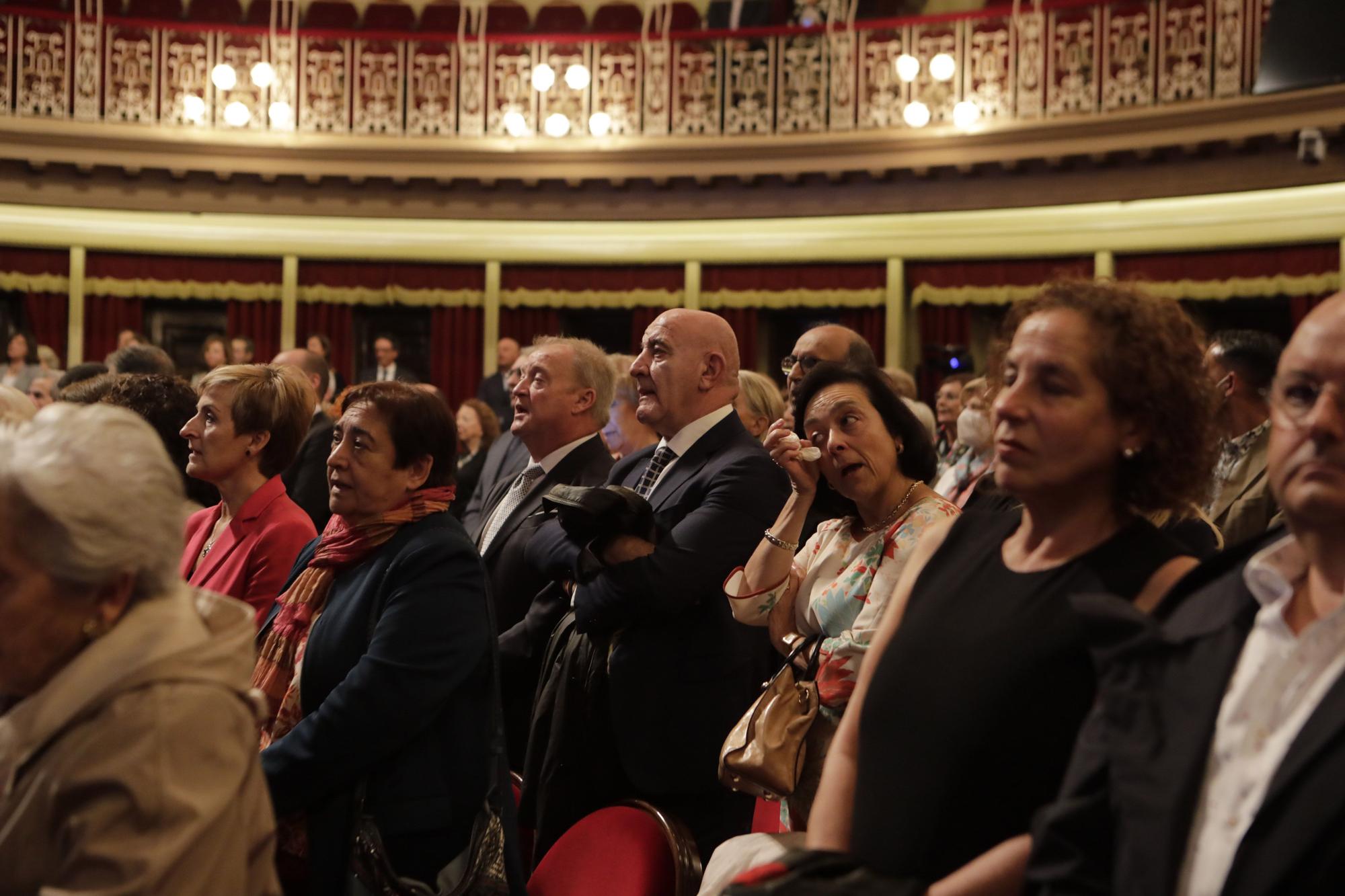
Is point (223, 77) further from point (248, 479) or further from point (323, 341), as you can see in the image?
point (248, 479)

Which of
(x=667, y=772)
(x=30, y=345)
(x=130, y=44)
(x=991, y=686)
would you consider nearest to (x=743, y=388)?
(x=667, y=772)

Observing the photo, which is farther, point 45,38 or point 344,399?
point 45,38

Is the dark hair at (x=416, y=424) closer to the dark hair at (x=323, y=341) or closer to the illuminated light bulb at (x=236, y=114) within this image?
the dark hair at (x=323, y=341)

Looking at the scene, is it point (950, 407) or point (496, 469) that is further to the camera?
point (950, 407)

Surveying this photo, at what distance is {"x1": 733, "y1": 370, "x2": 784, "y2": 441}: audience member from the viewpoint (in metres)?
4.13

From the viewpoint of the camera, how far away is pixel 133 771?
4.44 ft

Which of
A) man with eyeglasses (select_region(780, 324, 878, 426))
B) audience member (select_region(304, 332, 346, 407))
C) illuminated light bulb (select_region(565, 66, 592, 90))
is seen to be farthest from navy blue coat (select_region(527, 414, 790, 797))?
illuminated light bulb (select_region(565, 66, 592, 90))

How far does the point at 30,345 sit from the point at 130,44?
3392 millimetres

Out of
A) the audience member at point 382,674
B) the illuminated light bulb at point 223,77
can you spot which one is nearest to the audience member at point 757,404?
the audience member at point 382,674

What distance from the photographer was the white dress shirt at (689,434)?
313 centimetres

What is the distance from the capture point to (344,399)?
8.97ft

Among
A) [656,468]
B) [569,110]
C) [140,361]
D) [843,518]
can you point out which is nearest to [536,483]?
[656,468]

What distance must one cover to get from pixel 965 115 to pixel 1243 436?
20.4ft

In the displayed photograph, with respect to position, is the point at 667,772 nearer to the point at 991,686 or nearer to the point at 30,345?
the point at 991,686
